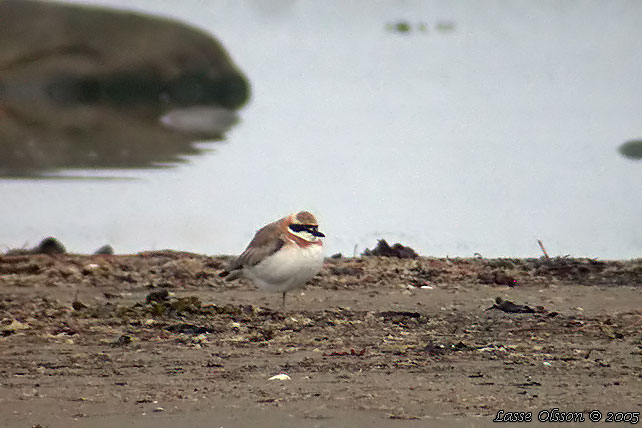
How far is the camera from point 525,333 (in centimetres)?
566

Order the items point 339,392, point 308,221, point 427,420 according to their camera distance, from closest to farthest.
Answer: point 427,420 < point 339,392 < point 308,221

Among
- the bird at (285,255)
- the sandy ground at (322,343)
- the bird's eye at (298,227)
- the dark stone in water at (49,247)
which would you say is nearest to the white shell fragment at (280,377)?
the sandy ground at (322,343)

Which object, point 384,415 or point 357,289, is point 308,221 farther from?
point 384,415

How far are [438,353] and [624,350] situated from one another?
48.4 inches

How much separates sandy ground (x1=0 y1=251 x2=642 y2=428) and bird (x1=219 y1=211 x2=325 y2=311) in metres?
0.28

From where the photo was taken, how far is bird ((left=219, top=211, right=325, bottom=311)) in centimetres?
675

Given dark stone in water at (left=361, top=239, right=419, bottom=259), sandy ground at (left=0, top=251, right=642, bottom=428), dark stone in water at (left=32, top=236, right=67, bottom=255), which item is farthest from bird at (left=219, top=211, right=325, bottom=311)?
dark stone in water at (left=32, top=236, right=67, bottom=255)

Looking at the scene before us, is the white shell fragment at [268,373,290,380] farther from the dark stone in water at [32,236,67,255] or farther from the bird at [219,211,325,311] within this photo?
the dark stone in water at [32,236,67,255]

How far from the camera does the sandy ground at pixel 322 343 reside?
3594 mm

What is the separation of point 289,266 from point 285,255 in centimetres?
10

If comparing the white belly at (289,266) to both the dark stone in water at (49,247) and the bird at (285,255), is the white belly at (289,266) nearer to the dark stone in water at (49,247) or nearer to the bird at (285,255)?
the bird at (285,255)

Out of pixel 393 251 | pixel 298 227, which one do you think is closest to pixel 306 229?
pixel 298 227

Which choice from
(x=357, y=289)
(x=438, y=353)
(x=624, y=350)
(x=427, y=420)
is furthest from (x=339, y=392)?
(x=357, y=289)

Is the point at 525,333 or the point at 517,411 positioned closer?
the point at 517,411
